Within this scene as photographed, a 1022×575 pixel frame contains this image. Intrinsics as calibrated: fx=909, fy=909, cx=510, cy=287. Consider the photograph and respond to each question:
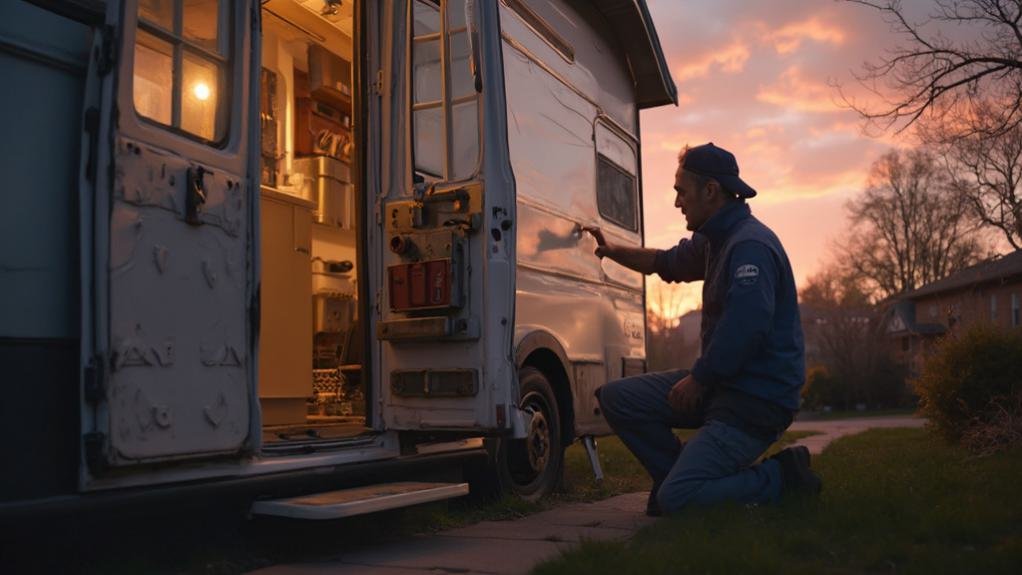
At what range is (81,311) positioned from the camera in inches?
122

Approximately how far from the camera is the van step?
3.63m

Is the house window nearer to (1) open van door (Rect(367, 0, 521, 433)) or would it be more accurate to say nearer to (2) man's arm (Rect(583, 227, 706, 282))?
(1) open van door (Rect(367, 0, 521, 433))

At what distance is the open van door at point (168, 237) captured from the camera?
3.15 meters

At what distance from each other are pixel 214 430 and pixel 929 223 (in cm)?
5363

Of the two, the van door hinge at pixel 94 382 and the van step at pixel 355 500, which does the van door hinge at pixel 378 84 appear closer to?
the van step at pixel 355 500

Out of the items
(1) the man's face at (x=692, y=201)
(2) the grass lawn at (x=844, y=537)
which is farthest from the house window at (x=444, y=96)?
(2) the grass lawn at (x=844, y=537)

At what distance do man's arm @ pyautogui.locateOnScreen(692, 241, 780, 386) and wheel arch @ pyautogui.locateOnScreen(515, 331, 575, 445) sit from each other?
138cm

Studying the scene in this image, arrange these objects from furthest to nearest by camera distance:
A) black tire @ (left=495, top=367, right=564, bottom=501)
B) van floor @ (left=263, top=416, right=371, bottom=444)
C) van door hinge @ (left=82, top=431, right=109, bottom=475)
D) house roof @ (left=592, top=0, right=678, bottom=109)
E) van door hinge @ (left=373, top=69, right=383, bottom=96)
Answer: house roof @ (left=592, top=0, right=678, bottom=109)
black tire @ (left=495, top=367, right=564, bottom=501)
van door hinge @ (left=373, top=69, right=383, bottom=96)
van floor @ (left=263, top=416, right=371, bottom=444)
van door hinge @ (left=82, top=431, right=109, bottom=475)

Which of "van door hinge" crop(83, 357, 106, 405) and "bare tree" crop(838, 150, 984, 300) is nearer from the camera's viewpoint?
"van door hinge" crop(83, 357, 106, 405)

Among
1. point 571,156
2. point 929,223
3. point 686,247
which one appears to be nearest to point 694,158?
point 686,247

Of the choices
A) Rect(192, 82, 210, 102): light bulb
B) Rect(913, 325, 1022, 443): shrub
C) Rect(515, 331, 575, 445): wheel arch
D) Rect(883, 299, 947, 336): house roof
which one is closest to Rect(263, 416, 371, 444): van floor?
Rect(515, 331, 575, 445): wheel arch

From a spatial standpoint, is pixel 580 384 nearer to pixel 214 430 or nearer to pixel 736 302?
pixel 736 302

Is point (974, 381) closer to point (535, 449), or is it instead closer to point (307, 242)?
point (535, 449)

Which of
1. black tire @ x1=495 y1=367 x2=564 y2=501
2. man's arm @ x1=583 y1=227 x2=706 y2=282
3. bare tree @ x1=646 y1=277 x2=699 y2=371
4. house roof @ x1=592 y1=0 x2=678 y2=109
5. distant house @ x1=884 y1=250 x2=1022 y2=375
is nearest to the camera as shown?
man's arm @ x1=583 y1=227 x2=706 y2=282
